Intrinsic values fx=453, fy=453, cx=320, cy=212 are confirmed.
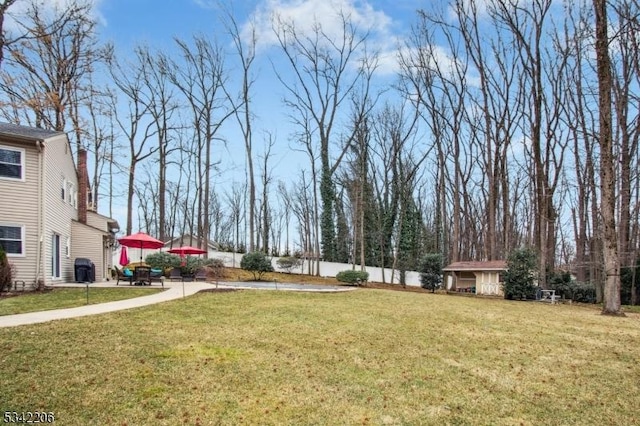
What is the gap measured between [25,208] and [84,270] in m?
4.63

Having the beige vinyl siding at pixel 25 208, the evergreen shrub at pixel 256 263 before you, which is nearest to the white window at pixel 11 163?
the beige vinyl siding at pixel 25 208

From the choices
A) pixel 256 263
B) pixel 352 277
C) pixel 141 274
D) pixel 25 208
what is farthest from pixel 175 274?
pixel 352 277

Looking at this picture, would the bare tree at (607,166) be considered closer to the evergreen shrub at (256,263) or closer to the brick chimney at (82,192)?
the evergreen shrub at (256,263)

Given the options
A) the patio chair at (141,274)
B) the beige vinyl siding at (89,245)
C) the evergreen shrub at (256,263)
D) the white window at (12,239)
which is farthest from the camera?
the evergreen shrub at (256,263)

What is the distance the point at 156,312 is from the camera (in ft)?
33.1

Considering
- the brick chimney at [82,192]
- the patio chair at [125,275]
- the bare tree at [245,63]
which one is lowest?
the patio chair at [125,275]

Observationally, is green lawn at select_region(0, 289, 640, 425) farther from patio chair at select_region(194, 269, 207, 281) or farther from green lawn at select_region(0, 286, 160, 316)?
patio chair at select_region(194, 269, 207, 281)

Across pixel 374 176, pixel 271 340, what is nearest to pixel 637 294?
pixel 374 176

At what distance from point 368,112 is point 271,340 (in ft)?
96.1

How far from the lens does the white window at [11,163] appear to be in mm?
14586

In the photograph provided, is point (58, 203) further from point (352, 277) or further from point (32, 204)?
point (352, 277)

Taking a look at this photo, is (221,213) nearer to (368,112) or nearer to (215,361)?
(368,112)

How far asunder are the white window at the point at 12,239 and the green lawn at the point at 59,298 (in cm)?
174

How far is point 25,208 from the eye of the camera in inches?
583
